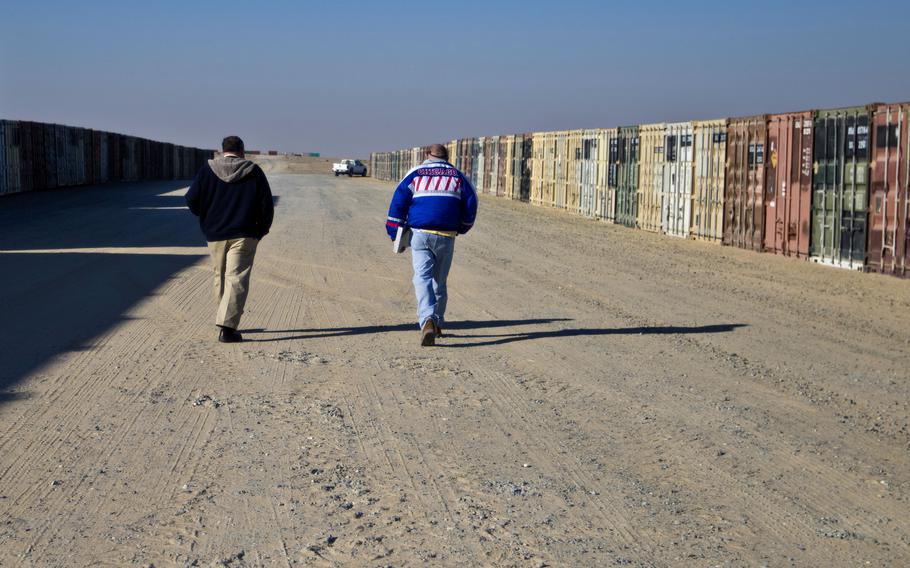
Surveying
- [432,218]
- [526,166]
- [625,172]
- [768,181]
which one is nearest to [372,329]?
[432,218]

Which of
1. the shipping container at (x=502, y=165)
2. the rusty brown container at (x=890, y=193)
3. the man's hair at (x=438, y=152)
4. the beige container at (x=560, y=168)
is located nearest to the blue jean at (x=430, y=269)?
the man's hair at (x=438, y=152)

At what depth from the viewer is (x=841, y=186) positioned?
16.6 m

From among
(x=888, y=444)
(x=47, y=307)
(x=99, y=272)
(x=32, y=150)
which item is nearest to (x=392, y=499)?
(x=888, y=444)

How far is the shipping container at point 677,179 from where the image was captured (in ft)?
74.4

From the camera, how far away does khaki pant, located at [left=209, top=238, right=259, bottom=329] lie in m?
8.99

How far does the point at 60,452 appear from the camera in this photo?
5.57 metres

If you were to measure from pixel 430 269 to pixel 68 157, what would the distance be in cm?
3852

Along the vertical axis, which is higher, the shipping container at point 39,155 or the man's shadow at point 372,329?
the shipping container at point 39,155

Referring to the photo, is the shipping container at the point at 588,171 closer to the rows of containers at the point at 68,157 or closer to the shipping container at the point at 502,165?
the shipping container at the point at 502,165

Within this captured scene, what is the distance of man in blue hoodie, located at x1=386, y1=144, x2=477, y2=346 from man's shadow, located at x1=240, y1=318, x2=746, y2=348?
18.8 inches

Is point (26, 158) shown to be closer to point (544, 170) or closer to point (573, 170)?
point (544, 170)

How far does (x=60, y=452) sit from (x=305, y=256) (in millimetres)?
11202

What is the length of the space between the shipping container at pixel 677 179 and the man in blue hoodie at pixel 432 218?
14224 millimetres

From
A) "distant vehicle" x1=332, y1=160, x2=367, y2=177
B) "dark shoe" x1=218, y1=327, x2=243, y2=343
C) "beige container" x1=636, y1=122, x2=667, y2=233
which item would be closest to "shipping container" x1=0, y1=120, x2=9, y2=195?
"beige container" x1=636, y1=122, x2=667, y2=233
